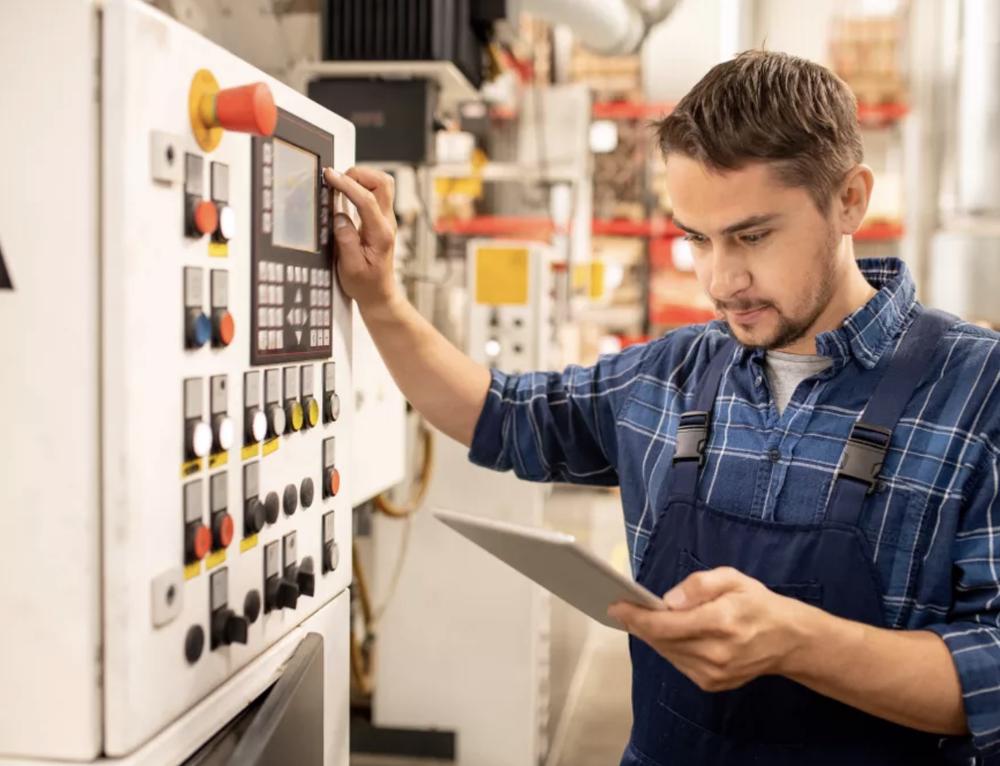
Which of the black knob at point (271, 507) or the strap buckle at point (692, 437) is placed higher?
the strap buckle at point (692, 437)

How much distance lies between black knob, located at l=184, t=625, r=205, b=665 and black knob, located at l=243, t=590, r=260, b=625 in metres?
0.08

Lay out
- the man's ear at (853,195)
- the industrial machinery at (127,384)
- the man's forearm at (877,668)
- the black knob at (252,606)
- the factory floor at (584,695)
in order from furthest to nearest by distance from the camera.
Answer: the factory floor at (584,695) → the man's ear at (853,195) → the man's forearm at (877,668) → the black knob at (252,606) → the industrial machinery at (127,384)

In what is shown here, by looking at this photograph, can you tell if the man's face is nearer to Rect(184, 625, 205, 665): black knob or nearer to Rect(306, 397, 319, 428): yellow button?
Rect(306, 397, 319, 428): yellow button

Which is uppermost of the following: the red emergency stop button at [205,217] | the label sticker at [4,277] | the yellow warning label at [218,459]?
the red emergency stop button at [205,217]

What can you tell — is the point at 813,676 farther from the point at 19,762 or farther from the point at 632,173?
the point at 632,173

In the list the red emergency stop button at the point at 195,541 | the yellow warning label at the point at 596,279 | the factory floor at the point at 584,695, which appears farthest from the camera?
the yellow warning label at the point at 596,279

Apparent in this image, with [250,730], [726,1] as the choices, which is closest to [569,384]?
[250,730]

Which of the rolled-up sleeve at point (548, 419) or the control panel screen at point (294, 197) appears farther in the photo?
the rolled-up sleeve at point (548, 419)

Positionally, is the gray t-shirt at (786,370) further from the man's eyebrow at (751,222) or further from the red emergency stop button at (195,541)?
the red emergency stop button at (195,541)

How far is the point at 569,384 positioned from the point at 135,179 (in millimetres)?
948

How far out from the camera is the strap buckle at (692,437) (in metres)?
1.39

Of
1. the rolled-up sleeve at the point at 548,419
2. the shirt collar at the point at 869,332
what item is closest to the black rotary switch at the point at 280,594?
the rolled-up sleeve at the point at 548,419

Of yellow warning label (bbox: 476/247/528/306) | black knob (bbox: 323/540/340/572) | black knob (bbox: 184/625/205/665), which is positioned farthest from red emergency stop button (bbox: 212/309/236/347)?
yellow warning label (bbox: 476/247/528/306)

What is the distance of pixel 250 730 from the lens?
3.15 feet
